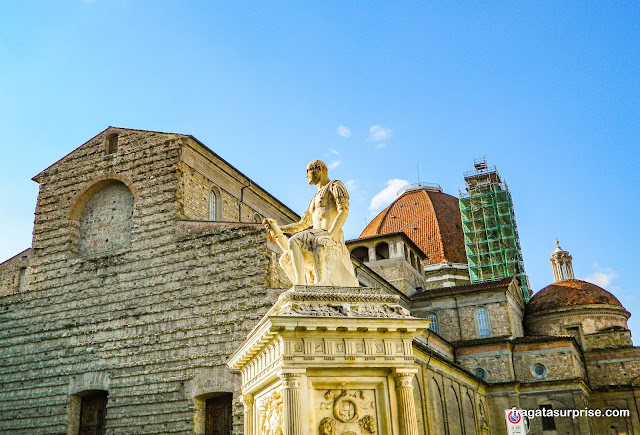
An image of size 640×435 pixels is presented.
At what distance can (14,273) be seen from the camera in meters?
23.7

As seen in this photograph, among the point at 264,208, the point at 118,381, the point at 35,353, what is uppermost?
the point at 264,208

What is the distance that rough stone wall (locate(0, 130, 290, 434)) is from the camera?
1852cm

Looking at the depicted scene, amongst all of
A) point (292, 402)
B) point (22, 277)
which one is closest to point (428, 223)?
point (22, 277)

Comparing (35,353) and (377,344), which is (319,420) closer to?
(377,344)

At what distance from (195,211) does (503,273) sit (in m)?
27.9

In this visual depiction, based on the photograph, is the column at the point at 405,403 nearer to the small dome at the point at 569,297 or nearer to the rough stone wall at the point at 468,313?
the rough stone wall at the point at 468,313

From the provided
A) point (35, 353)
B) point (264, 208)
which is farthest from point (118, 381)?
point (264, 208)

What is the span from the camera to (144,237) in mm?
20953

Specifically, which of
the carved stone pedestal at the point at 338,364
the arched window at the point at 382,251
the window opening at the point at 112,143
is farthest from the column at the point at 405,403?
the arched window at the point at 382,251

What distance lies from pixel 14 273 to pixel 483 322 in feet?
74.5

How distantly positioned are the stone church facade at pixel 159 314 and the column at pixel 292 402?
1133 centimetres

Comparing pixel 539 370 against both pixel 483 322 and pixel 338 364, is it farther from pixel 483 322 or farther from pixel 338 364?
pixel 338 364

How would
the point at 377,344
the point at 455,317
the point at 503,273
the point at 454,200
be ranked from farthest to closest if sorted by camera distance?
the point at 454,200 < the point at 503,273 < the point at 455,317 < the point at 377,344

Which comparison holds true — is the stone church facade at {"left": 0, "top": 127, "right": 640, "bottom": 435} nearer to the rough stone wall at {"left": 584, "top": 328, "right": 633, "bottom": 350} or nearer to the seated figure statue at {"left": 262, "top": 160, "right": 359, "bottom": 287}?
the rough stone wall at {"left": 584, "top": 328, "right": 633, "bottom": 350}
